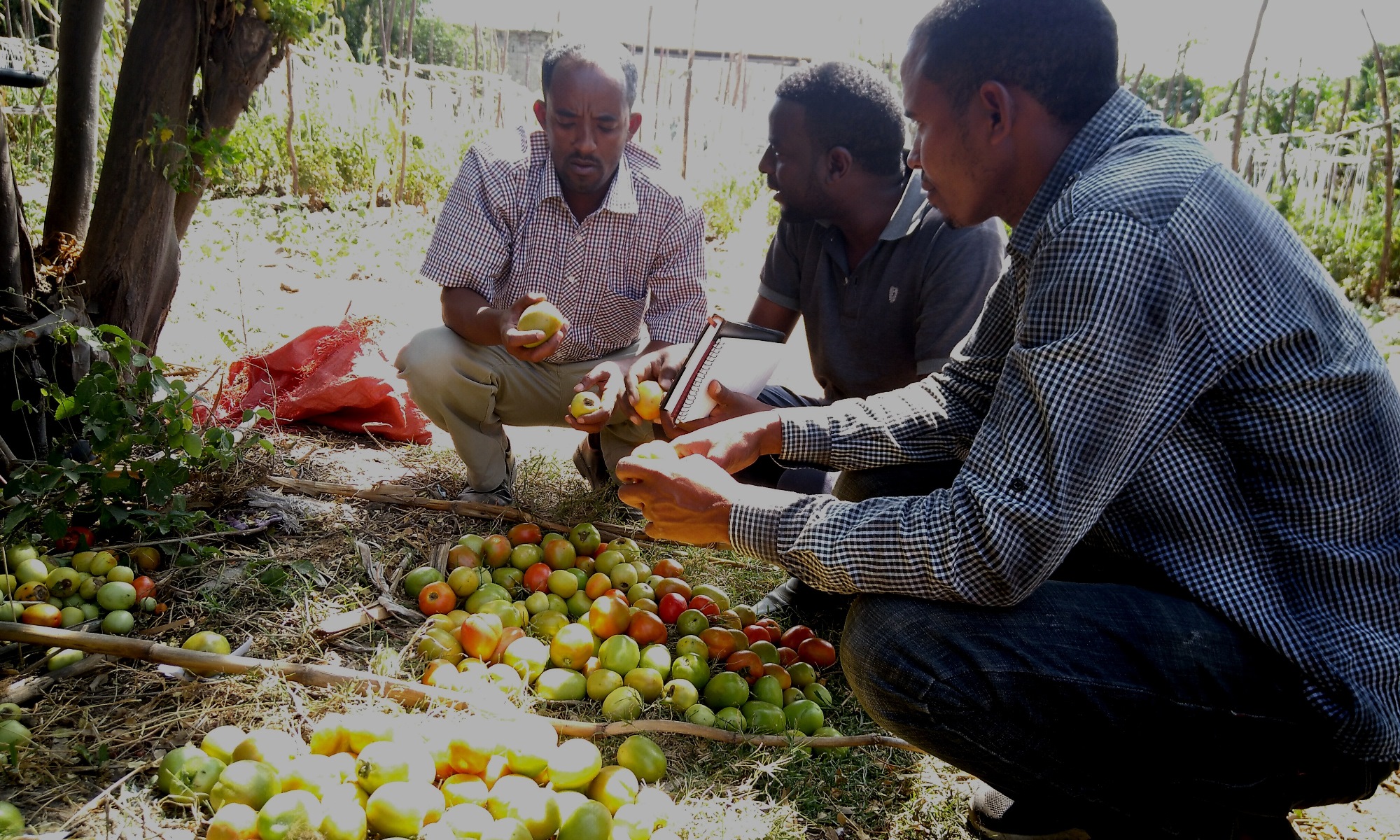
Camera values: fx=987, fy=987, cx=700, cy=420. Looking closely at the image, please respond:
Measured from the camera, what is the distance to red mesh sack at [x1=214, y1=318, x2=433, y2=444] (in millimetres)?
4301

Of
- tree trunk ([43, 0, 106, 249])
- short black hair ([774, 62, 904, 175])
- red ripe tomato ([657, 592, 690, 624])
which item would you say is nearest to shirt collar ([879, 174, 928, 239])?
short black hair ([774, 62, 904, 175])

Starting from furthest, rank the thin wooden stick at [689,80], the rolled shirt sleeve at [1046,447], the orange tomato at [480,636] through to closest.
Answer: the thin wooden stick at [689,80] → the orange tomato at [480,636] → the rolled shirt sleeve at [1046,447]

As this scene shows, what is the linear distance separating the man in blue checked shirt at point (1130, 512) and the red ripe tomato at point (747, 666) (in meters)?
0.69

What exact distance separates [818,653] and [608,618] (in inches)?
24.3

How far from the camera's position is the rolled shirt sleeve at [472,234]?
144 inches

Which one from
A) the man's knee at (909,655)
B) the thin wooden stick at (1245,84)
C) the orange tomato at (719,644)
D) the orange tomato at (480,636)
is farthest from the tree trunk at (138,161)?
the thin wooden stick at (1245,84)

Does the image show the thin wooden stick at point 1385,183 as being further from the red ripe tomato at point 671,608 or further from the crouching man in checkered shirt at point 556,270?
the red ripe tomato at point 671,608

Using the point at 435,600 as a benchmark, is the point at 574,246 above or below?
above

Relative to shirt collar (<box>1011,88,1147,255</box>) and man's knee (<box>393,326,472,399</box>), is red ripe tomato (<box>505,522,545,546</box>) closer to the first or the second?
man's knee (<box>393,326,472,399</box>)

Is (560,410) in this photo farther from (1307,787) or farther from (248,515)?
(1307,787)

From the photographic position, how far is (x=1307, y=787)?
179cm

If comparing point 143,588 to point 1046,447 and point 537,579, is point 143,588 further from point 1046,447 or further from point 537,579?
point 1046,447

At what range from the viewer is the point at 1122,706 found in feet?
5.78

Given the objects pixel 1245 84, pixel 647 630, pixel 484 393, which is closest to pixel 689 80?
pixel 1245 84
